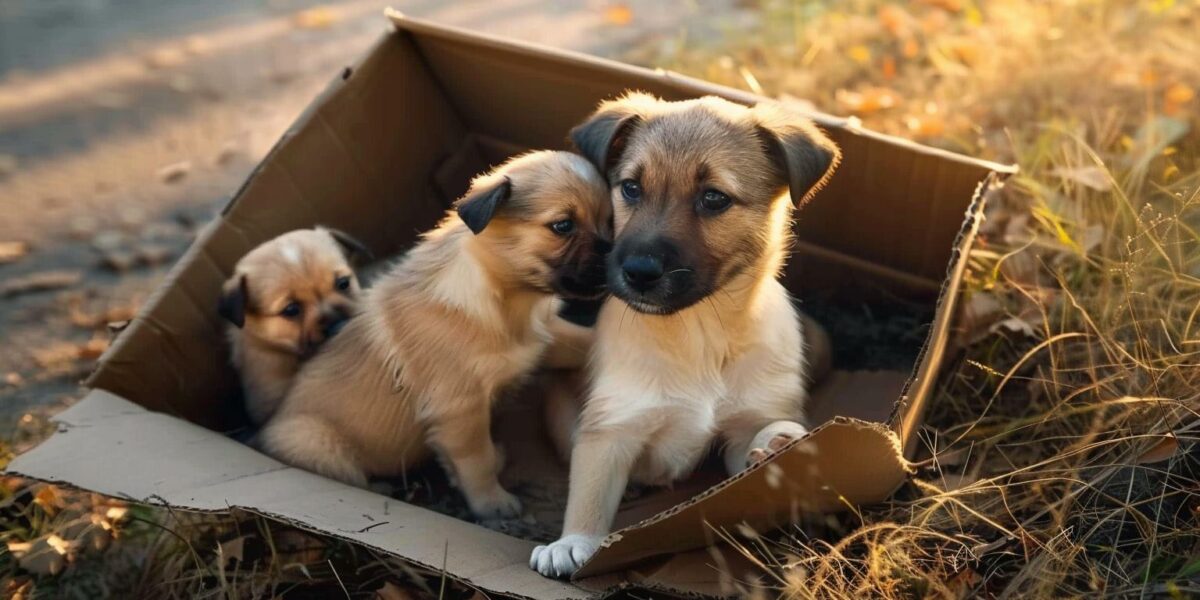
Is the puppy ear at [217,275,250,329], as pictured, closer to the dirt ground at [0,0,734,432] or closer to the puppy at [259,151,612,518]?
the puppy at [259,151,612,518]

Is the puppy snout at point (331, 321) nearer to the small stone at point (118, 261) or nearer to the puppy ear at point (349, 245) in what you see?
the puppy ear at point (349, 245)

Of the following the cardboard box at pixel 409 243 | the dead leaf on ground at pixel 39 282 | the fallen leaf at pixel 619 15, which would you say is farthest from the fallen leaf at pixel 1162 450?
the fallen leaf at pixel 619 15

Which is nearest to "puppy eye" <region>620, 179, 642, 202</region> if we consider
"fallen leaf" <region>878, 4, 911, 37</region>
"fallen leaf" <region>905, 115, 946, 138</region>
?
"fallen leaf" <region>905, 115, 946, 138</region>

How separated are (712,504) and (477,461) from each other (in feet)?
4.13

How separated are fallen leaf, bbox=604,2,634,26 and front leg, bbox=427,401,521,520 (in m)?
3.84

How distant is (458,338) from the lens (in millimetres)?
3754

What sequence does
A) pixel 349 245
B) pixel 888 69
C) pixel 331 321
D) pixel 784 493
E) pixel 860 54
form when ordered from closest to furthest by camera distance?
pixel 784 493, pixel 331 321, pixel 349 245, pixel 888 69, pixel 860 54

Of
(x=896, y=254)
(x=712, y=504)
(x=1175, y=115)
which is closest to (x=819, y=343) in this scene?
(x=896, y=254)

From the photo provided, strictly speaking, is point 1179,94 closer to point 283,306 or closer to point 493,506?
point 493,506

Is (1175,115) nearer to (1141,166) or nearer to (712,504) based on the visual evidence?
(1141,166)

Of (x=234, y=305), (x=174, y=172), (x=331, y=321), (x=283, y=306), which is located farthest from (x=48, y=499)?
(x=174, y=172)

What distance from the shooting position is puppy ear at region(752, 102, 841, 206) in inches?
126

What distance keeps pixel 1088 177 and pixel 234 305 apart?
3.15 meters

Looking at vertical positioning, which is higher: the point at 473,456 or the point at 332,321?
the point at 332,321
